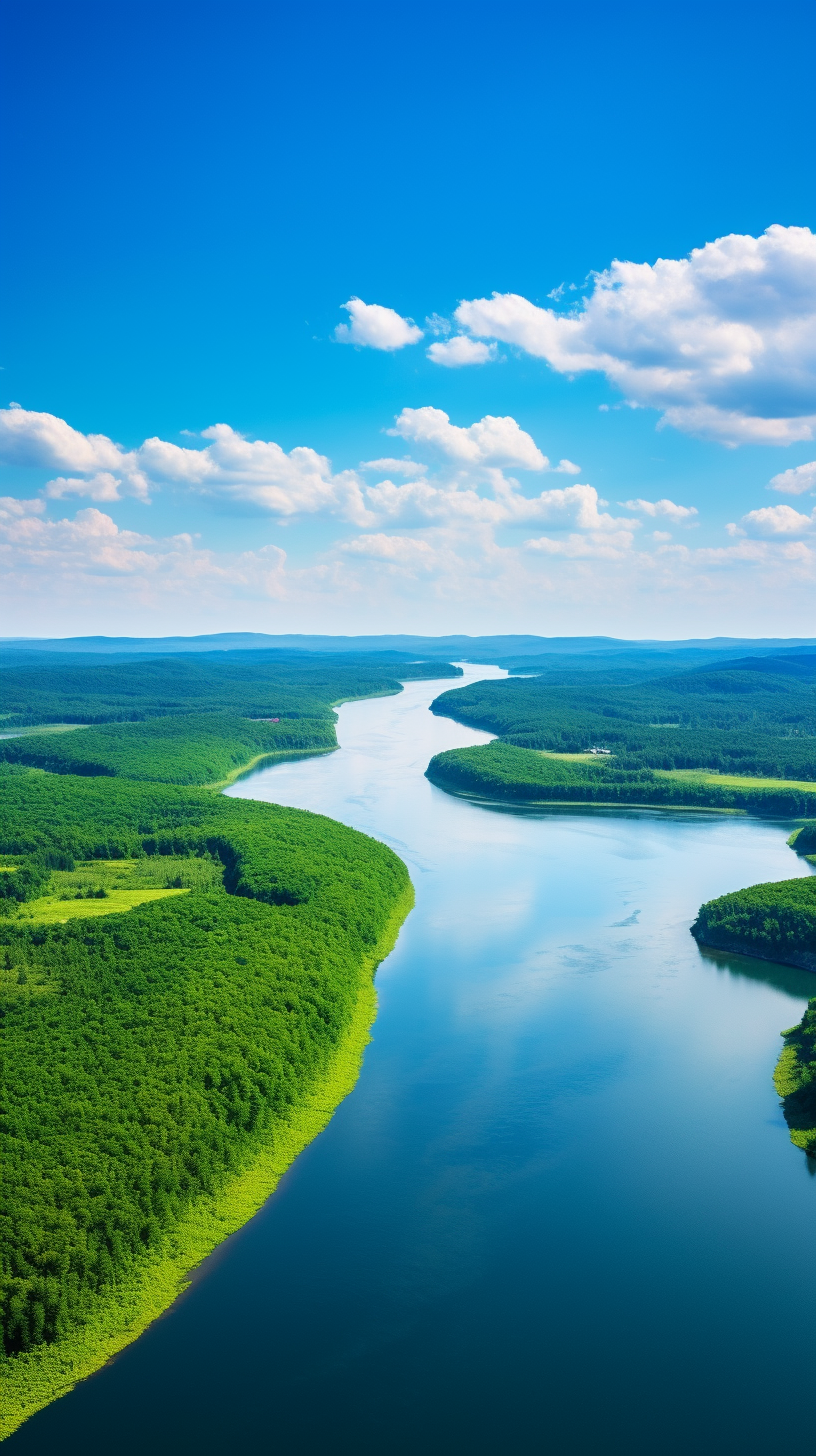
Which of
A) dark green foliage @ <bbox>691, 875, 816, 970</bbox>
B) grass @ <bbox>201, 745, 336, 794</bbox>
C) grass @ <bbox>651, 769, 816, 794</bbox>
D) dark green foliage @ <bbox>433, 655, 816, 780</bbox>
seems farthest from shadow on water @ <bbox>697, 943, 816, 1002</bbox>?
grass @ <bbox>201, 745, 336, 794</bbox>

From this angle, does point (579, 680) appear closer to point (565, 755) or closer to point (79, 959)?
point (565, 755)

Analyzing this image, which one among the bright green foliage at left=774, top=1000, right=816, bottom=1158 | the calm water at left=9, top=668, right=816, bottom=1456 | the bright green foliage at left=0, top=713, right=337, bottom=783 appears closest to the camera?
the calm water at left=9, top=668, right=816, bottom=1456

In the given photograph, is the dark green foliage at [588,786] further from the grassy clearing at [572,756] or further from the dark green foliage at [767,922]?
the dark green foliage at [767,922]

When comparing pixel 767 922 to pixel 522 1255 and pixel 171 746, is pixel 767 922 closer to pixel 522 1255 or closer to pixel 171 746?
pixel 522 1255

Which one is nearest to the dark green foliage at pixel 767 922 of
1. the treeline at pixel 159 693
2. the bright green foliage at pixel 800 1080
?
the bright green foliage at pixel 800 1080

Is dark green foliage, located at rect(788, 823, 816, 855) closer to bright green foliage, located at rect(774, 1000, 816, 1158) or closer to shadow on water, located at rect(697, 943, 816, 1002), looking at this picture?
shadow on water, located at rect(697, 943, 816, 1002)

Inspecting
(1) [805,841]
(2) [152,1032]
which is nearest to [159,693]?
(1) [805,841]
